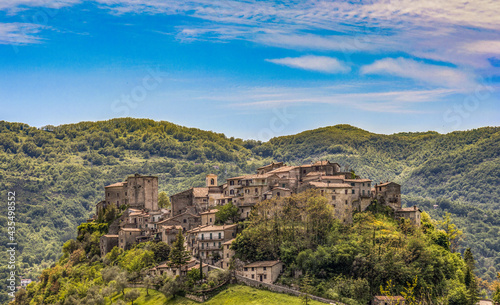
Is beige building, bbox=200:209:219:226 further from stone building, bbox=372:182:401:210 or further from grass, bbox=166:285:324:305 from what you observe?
stone building, bbox=372:182:401:210

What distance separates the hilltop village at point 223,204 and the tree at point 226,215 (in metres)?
0.76

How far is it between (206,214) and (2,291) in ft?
335

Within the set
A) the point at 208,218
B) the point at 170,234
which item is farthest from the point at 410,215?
the point at 170,234

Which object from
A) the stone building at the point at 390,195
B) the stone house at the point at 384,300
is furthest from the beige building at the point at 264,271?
the stone building at the point at 390,195

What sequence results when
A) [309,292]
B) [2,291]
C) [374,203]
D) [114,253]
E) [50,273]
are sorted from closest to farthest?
[309,292], [374,203], [114,253], [50,273], [2,291]

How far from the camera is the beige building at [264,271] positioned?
7594 centimetres

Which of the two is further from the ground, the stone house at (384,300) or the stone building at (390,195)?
the stone building at (390,195)

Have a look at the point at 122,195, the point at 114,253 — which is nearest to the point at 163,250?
the point at 114,253

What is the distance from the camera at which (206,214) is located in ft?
302

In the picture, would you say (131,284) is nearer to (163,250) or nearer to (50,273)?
(163,250)

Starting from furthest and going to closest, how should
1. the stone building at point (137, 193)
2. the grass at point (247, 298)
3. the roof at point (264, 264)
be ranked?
the stone building at point (137, 193) < the roof at point (264, 264) < the grass at point (247, 298)

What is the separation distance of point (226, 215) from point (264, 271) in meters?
15.3

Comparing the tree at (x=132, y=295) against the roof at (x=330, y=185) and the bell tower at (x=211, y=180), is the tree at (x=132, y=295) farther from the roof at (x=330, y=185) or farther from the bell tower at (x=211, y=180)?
the bell tower at (x=211, y=180)

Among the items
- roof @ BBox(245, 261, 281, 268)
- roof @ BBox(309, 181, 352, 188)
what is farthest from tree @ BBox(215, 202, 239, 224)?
roof @ BBox(245, 261, 281, 268)
